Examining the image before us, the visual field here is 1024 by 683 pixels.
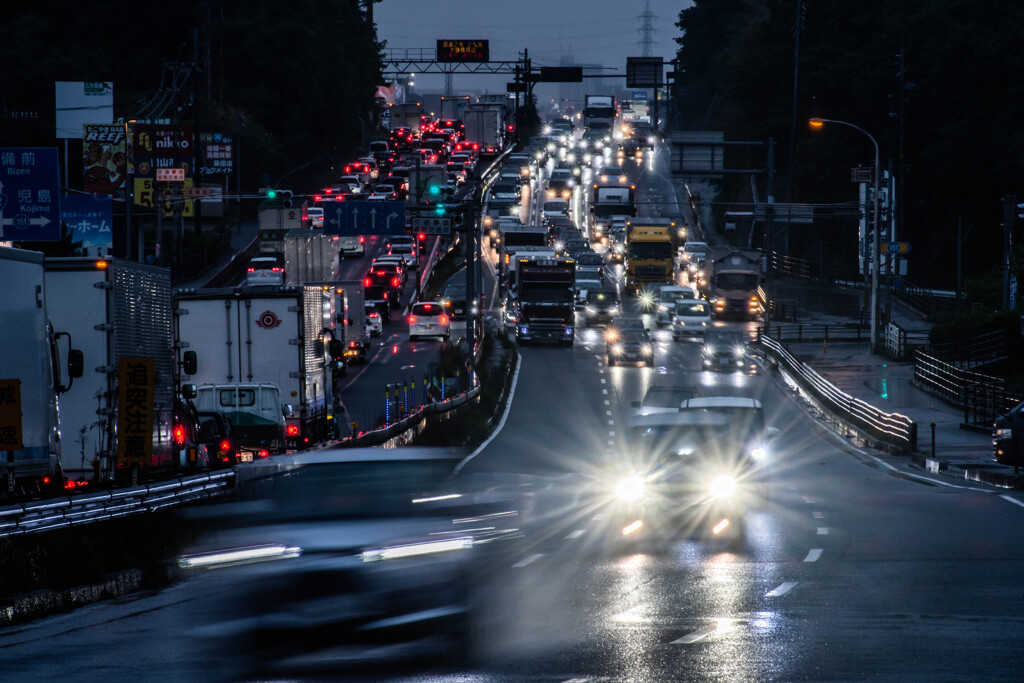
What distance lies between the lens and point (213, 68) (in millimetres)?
110188

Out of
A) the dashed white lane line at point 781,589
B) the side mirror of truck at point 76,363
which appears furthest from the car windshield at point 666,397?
the dashed white lane line at point 781,589

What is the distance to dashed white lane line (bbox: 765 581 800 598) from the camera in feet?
42.3

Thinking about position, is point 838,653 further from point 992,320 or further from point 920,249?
point 920,249

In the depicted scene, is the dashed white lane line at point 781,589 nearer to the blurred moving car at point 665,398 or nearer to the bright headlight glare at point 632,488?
the bright headlight glare at point 632,488

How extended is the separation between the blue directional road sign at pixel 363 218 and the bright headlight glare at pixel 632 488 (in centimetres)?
3320

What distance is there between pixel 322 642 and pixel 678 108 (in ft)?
591

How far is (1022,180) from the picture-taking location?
76.1 metres

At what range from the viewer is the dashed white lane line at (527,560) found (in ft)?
49.0

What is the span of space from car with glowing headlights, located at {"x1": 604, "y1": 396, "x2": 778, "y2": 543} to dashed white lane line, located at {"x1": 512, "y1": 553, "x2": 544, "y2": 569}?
2.44 metres

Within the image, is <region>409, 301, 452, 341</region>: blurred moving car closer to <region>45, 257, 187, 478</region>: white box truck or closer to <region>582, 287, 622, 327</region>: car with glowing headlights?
<region>582, 287, 622, 327</region>: car with glowing headlights

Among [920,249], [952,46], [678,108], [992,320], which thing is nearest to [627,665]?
[992,320]

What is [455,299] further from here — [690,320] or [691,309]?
[690,320]

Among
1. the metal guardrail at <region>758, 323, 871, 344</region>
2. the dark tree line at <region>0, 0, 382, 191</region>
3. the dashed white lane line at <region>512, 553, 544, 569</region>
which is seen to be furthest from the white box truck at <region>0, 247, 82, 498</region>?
the dark tree line at <region>0, 0, 382, 191</region>

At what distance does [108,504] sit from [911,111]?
71295 millimetres
